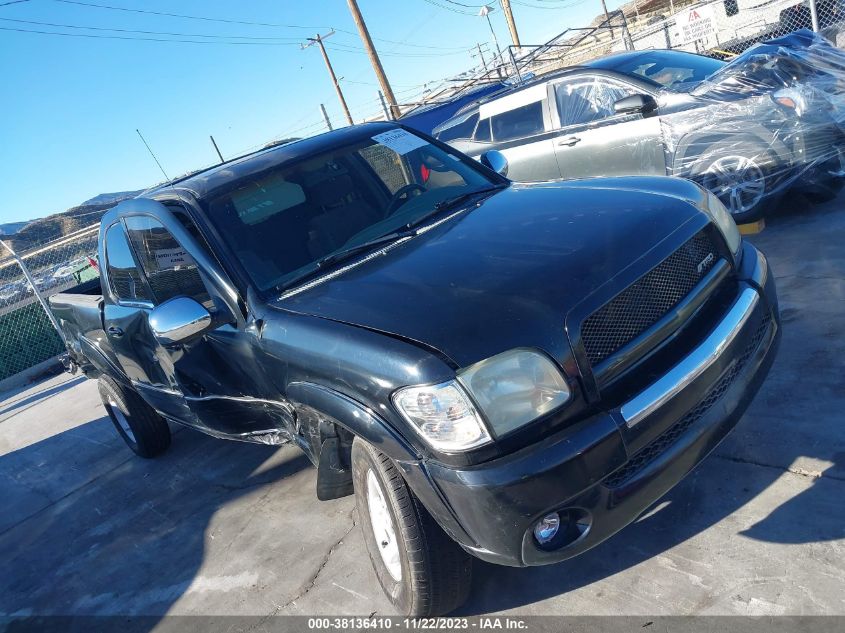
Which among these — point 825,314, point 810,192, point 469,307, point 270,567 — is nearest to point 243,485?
point 270,567

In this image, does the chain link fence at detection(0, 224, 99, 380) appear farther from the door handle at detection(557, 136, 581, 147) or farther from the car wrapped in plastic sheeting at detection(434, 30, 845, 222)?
the car wrapped in plastic sheeting at detection(434, 30, 845, 222)

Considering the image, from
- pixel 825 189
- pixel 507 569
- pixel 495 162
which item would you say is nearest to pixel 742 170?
pixel 825 189

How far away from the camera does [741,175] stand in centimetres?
556

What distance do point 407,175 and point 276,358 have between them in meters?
1.39

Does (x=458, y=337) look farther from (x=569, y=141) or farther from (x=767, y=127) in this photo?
(x=569, y=141)

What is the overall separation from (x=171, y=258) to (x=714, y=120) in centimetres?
451

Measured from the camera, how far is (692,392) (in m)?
2.19

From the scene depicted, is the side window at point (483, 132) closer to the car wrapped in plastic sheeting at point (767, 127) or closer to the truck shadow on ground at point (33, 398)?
the car wrapped in plastic sheeting at point (767, 127)

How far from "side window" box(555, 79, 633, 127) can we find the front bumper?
175 inches

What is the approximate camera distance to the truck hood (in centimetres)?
205

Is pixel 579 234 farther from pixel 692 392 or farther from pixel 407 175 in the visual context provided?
pixel 407 175

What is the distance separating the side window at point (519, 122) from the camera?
696cm

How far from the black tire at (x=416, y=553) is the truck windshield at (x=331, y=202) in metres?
0.97

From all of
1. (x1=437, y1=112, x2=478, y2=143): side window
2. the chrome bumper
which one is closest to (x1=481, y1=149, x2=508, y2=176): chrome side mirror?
the chrome bumper
